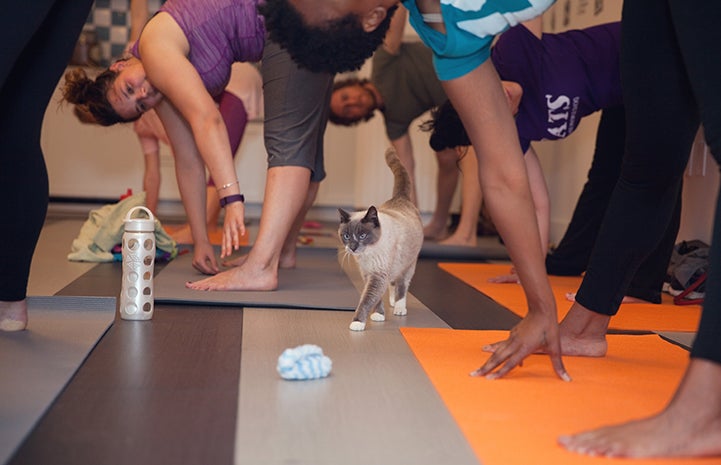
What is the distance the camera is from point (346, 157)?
654 cm

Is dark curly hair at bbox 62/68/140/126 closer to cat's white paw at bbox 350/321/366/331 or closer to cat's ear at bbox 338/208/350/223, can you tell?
cat's ear at bbox 338/208/350/223

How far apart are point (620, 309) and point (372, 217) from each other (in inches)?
35.2

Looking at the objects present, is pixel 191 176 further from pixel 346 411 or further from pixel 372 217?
pixel 346 411

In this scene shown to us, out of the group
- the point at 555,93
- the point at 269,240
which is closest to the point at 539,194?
the point at 555,93

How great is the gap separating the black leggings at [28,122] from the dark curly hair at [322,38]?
412 mm

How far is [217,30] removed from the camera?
250 centimetres

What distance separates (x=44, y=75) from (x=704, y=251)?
2226 millimetres

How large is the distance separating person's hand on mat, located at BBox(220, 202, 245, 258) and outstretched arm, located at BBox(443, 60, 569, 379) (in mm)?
796

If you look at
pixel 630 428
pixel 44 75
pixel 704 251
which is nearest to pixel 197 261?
pixel 44 75

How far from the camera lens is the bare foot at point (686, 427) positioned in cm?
105

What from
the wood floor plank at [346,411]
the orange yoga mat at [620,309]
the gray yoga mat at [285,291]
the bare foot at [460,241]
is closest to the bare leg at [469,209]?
the bare foot at [460,241]

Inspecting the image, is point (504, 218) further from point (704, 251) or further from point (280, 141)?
point (704, 251)

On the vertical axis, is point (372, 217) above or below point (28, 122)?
below

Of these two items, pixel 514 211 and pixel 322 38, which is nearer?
pixel 322 38
